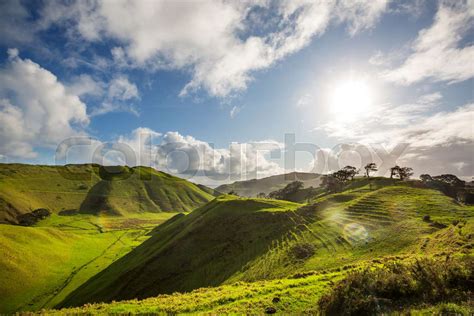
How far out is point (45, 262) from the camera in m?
75.2

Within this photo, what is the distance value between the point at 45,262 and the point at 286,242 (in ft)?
238

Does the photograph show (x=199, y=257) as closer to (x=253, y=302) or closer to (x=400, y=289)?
(x=253, y=302)

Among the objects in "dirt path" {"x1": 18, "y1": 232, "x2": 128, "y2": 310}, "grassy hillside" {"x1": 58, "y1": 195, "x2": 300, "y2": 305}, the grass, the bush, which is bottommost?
"dirt path" {"x1": 18, "y1": 232, "x2": 128, "y2": 310}

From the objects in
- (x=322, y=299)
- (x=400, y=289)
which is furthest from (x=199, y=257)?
(x=400, y=289)

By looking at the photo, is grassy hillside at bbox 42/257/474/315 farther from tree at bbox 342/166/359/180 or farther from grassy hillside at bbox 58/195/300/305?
tree at bbox 342/166/359/180

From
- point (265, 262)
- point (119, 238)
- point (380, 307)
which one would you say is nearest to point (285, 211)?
point (265, 262)

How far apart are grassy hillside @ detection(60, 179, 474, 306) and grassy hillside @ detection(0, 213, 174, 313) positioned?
9986mm

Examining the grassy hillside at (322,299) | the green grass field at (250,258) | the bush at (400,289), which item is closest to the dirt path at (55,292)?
the green grass field at (250,258)

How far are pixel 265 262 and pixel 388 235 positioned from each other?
1970 cm

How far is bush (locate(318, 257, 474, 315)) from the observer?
1296 cm

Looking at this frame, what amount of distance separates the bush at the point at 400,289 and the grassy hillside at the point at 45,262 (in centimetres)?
6424

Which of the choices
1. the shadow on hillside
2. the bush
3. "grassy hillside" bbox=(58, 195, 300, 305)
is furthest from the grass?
"grassy hillside" bbox=(58, 195, 300, 305)

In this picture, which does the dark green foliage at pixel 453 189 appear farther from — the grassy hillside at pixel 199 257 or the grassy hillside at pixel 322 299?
the grassy hillside at pixel 322 299

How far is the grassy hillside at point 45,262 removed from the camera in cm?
5754
